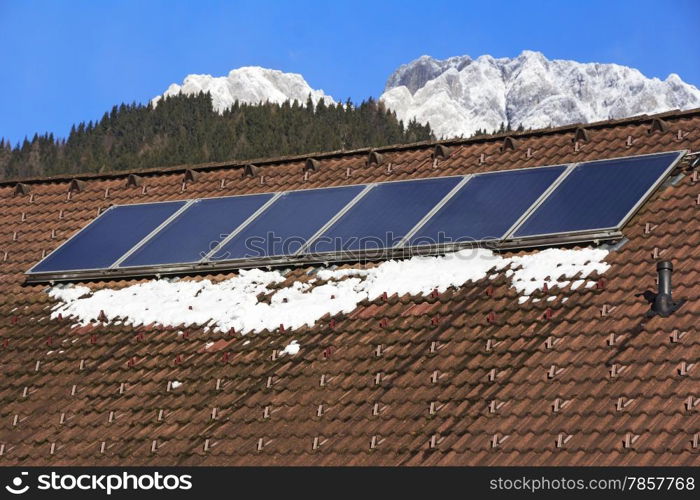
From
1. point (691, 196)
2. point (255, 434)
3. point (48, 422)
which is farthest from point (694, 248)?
point (48, 422)

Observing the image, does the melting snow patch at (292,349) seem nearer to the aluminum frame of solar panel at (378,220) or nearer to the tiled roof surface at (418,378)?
the tiled roof surface at (418,378)

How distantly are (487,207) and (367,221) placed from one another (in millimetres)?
1673

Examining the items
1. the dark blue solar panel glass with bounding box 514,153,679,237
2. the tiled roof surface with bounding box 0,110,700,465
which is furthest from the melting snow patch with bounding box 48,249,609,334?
the dark blue solar panel glass with bounding box 514,153,679,237

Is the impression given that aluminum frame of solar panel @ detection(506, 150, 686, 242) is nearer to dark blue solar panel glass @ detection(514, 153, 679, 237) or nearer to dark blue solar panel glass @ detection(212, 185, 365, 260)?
dark blue solar panel glass @ detection(514, 153, 679, 237)

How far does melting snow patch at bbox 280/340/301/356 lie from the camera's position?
47.8 feet

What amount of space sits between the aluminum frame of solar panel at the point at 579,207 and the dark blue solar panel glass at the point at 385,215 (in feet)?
5.25

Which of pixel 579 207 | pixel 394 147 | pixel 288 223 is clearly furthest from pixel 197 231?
pixel 579 207

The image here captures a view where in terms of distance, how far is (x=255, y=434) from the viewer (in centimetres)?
1325

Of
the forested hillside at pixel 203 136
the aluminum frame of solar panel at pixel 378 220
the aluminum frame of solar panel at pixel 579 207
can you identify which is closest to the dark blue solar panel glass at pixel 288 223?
the aluminum frame of solar panel at pixel 378 220

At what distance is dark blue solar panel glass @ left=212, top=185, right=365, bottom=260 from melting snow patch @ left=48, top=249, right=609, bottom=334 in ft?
1.41

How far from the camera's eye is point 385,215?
16625 millimetres

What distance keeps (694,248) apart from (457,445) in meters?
4.03

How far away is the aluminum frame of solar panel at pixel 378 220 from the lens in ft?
52.9

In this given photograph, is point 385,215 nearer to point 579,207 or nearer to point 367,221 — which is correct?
point 367,221
